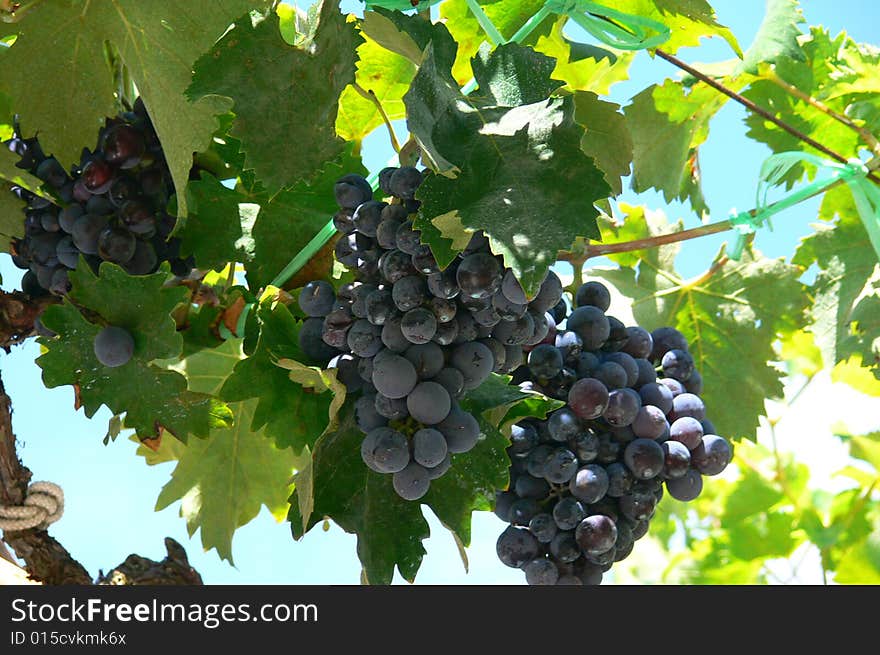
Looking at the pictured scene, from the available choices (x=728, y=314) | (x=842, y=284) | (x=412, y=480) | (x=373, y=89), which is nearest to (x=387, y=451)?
(x=412, y=480)

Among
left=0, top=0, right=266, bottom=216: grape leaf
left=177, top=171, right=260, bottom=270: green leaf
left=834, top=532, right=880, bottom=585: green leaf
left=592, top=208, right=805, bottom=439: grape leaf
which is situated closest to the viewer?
left=0, top=0, right=266, bottom=216: grape leaf

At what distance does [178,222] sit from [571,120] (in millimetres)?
418

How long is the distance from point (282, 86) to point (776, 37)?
0.80 meters

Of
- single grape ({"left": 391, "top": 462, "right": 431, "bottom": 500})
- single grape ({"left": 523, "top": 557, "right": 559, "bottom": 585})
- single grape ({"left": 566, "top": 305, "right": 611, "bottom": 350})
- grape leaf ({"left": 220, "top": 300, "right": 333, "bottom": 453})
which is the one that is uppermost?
single grape ({"left": 566, "top": 305, "right": 611, "bottom": 350})

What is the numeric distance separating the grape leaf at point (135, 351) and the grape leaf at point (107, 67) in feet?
0.31

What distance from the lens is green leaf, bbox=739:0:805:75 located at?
1.23 m

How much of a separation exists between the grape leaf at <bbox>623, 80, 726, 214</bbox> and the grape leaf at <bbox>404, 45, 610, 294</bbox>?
699 mm

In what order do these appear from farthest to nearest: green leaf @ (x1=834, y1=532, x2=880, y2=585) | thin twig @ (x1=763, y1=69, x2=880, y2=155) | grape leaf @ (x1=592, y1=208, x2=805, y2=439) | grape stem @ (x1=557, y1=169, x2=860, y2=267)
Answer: green leaf @ (x1=834, y1=532, x2=880, y2=585), thin twig @ (x1=763, y1=69, x2=880, y2=155), grape leaf @ (x1=592, y1=208, x2=805, y2=439), grape stem @ (x1=557, y1=169, x2=860, y2=267)

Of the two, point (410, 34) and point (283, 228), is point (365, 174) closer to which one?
point (283, 228)

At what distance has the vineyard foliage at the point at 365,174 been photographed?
0.67 metres

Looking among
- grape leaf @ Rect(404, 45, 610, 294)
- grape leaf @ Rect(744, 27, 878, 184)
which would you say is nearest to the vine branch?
grape leaf @ Rect(404, 45, 610, 294)

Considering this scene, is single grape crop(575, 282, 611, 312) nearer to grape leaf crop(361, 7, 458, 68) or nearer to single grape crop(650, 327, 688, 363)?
single grape crop(650, 327, 688, 363)
